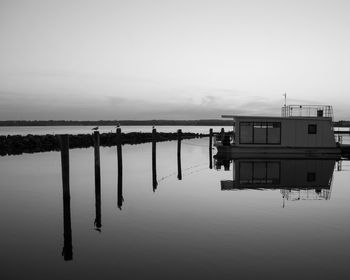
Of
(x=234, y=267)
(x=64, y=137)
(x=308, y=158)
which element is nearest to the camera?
(x=234, y=267)

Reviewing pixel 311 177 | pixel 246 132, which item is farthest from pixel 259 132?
pixel 311 177

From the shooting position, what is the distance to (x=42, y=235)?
1311 cm

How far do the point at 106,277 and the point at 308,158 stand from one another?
3203 centimetres

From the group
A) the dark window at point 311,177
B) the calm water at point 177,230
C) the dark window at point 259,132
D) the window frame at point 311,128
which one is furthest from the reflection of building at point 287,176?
the window frame at point 311,128

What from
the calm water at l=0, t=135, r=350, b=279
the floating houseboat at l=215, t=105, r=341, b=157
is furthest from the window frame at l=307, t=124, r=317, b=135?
the calm water at l=0, t=135, r=350, b=279

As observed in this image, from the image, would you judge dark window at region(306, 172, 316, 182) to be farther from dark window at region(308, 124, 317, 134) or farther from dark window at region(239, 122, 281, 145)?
dark window at region(308, 124, 317, 134)

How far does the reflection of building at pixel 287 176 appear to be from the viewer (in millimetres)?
23469

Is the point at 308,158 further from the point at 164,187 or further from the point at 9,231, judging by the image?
the point at 9,231

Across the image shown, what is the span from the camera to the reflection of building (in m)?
23.5

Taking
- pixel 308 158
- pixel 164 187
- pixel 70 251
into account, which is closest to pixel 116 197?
pixel 164 187

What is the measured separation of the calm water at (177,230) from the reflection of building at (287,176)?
0.21 meters

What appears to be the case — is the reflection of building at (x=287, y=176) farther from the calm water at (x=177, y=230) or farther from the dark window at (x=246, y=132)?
the dark window at (x=246, y=132)

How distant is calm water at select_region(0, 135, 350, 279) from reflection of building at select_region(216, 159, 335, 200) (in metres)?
0.21

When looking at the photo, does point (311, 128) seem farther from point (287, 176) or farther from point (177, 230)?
point (177, 230)
